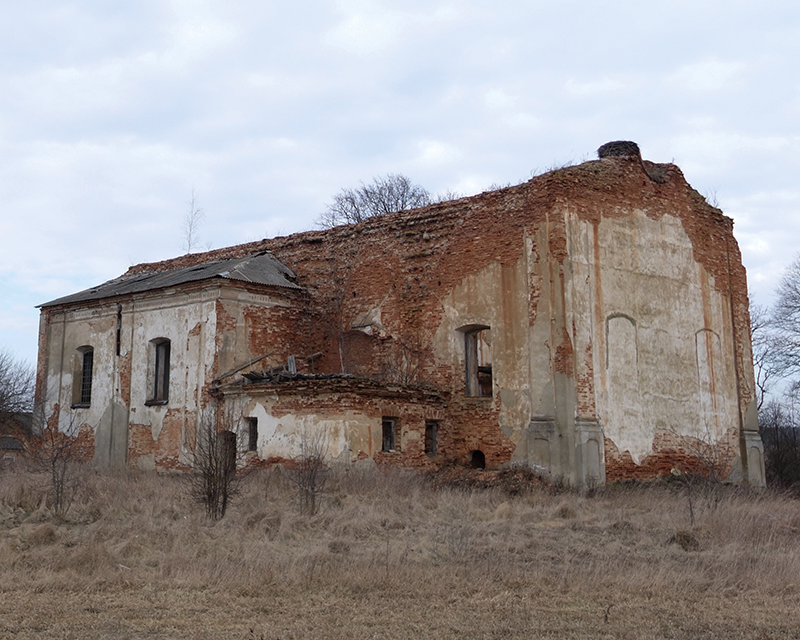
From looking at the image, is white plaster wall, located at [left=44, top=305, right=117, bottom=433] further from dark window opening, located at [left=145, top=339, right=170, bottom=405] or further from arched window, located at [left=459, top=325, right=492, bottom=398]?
arched window, located at [left=459, top=325, right=492, bottom=398]

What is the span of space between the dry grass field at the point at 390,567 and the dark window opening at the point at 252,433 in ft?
10.3

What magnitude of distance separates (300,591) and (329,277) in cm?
1384

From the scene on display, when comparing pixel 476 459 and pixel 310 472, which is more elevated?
pixel 476 459

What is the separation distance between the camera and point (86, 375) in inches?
903

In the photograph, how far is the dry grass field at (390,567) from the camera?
22.8 ft

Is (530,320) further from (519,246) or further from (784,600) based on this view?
(784,600)

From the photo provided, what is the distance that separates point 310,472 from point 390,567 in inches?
177

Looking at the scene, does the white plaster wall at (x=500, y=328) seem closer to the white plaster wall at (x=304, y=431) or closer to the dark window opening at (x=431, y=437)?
the dark window opening at (x=431, y=437)

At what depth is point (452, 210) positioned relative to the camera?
63.0 ft

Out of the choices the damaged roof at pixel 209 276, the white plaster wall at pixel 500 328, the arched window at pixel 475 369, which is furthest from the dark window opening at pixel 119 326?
the arched window at pixel 475 369

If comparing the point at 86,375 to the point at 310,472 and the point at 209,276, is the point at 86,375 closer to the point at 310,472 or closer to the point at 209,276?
the point at 209,276

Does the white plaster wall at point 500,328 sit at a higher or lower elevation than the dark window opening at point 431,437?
higher

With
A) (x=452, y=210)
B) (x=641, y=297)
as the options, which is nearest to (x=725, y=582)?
(x=641, y=297)

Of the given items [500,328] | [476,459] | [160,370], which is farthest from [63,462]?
[500,328]
